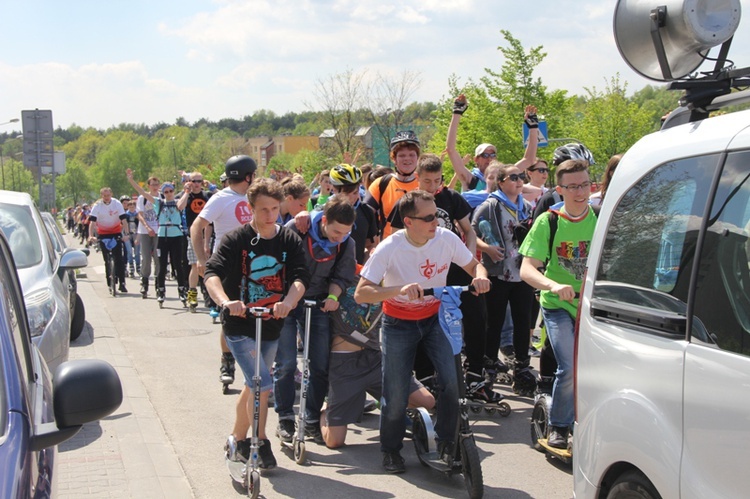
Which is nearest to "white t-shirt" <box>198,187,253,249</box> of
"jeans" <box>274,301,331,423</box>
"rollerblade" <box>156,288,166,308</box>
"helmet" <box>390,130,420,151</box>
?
"helmet" <box>390,130,420,151</box>

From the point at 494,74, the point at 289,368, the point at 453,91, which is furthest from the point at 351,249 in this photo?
the point at 453,91

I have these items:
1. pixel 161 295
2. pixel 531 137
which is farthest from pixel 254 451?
pixel 161 295

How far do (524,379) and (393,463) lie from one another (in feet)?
8.39

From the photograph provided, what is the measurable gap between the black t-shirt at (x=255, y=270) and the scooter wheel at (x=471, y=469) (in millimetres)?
1480

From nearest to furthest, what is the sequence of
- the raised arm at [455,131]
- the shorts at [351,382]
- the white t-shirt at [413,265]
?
the white t-shirt at [413,265]
the shorts at [351,382]
the raised arm at [455,131]

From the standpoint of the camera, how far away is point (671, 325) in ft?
9.92

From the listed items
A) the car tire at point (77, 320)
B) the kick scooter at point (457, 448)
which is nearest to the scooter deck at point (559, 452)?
the kick scooter at point (457, 448)

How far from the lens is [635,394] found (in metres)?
3.25

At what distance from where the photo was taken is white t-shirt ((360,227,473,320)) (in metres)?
5.73

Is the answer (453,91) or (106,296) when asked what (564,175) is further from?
(453,91)

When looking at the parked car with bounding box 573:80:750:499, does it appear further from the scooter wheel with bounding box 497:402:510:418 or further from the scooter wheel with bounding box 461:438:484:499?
the scooter wheel with bounding box 497:402:510:418

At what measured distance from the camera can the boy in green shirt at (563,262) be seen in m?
5.97

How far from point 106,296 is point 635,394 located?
51.0 feet

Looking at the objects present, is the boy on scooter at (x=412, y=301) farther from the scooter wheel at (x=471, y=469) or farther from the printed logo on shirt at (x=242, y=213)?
the printed logo on shirt at (x=242, y=213)
